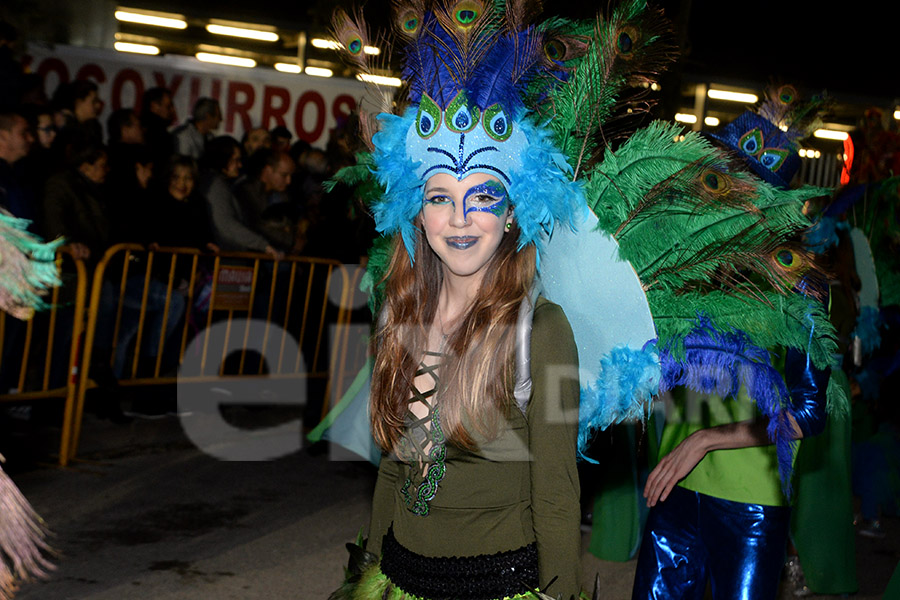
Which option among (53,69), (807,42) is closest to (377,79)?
(53,69)

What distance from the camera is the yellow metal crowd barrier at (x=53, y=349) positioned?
6035 mm

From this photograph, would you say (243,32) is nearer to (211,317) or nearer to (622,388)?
(211,317)

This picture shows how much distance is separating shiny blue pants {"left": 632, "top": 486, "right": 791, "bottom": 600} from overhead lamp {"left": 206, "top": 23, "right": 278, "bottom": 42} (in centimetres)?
1060

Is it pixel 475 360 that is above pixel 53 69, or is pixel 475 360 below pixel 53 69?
below

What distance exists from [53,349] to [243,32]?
7271mm

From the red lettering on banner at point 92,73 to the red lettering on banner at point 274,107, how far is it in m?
1.57

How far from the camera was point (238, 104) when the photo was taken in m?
9.44

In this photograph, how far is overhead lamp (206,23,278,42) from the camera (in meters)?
12.5

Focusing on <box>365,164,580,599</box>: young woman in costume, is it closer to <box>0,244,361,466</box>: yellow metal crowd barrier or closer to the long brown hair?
the long brown hair

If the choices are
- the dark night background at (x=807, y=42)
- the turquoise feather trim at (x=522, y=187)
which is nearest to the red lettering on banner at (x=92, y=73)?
the turquoise feather trim at (x=522, y=187)

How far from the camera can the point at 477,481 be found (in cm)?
224

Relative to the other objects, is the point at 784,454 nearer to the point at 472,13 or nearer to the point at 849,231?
the point at 472,13

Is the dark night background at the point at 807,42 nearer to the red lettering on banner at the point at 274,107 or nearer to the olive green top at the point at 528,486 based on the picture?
the red lettering on banner at the point at 274,107

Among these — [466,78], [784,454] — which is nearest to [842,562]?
[784,454]
